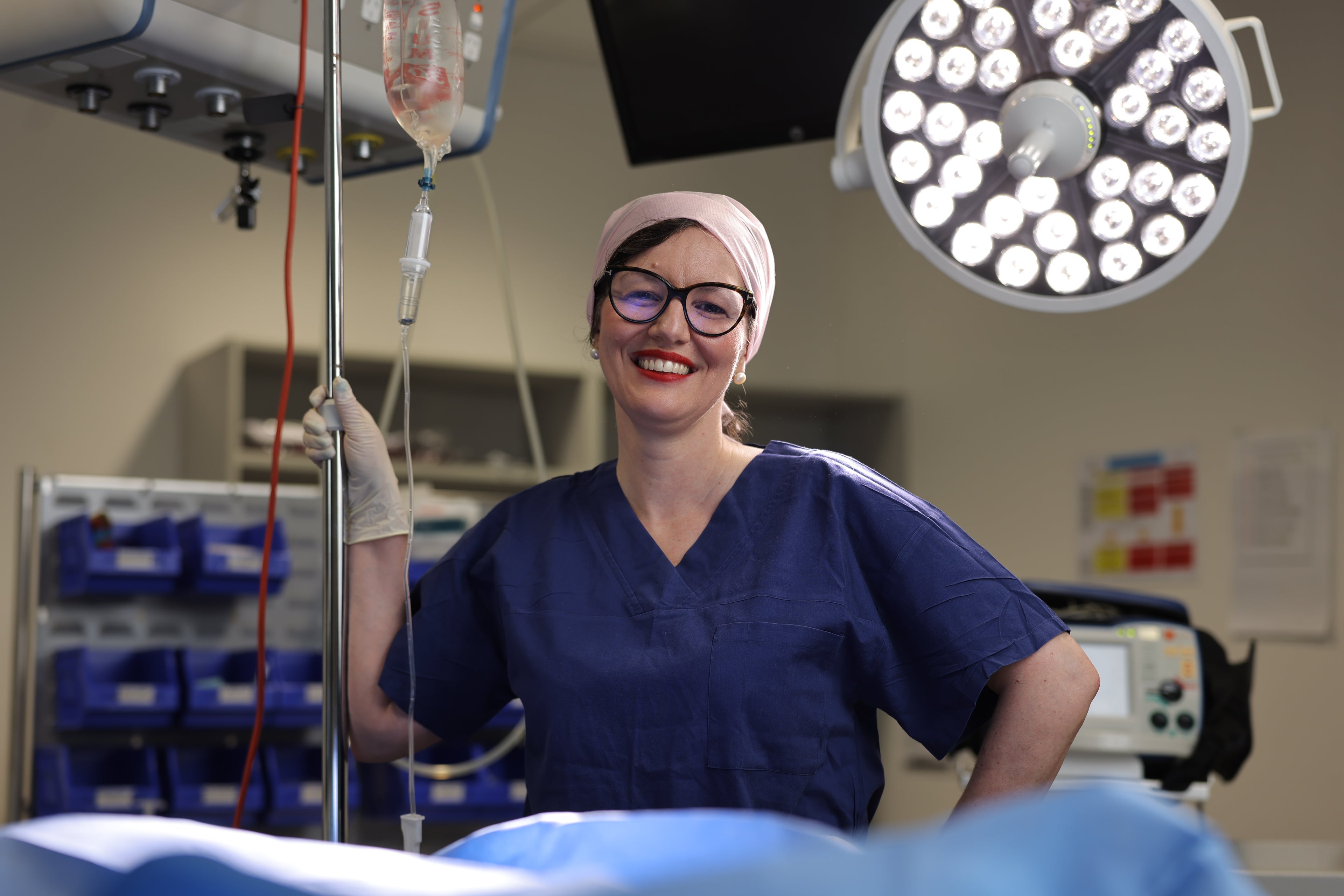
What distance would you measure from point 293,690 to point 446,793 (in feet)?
1.46

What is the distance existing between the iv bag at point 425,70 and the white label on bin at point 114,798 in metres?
2.04

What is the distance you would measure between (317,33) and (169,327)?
9.03 feet

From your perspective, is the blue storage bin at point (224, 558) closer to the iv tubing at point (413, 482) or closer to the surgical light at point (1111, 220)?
the iv tubing at point (413, 482)

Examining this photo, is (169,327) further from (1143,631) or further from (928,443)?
(1143,631)

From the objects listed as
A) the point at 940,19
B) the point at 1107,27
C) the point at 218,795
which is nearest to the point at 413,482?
the point at 218,795

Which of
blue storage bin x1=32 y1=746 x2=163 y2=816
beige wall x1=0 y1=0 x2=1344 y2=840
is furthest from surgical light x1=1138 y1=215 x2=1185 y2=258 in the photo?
blue storage bin x1=32 y1=746 x2=163 y2=816

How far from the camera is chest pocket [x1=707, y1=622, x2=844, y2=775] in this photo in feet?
3.99

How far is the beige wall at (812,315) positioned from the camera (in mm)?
2986

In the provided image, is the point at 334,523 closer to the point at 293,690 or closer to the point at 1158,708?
the point at 1158,708

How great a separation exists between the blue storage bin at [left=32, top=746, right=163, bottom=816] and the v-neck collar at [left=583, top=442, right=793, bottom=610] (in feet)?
6.09

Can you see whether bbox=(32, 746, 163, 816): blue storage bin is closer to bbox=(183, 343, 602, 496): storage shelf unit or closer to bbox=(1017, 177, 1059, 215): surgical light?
bbox=(183, 343, 602, 496): storage shelf unit

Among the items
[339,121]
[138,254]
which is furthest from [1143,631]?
[138,254]

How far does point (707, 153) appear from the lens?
2.18m

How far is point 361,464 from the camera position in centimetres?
129
